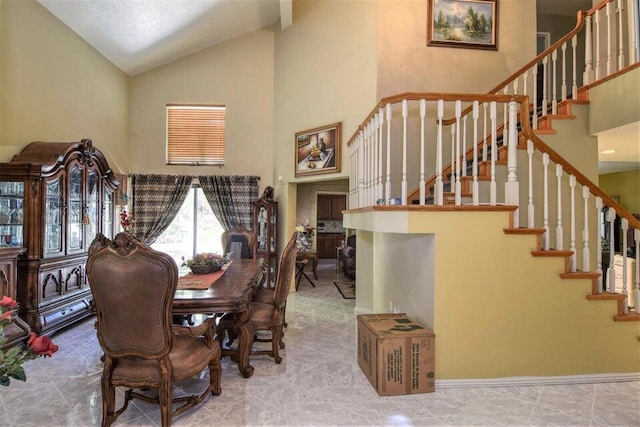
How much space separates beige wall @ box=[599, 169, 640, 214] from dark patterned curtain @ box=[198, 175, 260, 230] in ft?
21.7

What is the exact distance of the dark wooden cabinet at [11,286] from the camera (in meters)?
3.03

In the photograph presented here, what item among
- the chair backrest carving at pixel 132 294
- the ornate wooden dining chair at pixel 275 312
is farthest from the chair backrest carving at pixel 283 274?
the chair backrest carving at pixel 132 294

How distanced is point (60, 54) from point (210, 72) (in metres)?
2.47

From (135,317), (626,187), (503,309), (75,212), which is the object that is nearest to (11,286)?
(75,212)

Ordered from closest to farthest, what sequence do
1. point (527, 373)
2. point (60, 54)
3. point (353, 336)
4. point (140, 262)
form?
point (140, 262) < point (527, 373) < point (353, 336) < point (60, 54)

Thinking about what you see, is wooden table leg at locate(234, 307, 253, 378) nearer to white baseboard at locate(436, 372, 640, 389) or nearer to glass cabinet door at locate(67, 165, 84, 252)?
white baseboard at locate(436, 372, 640, 389)

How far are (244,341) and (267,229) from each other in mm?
3306

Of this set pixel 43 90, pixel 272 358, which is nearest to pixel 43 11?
pixel 43 90

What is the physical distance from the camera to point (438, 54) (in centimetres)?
480

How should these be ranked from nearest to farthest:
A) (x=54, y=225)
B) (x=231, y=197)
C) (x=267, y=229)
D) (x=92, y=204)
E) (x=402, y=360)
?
(x=402, y=360), (x=54, y=225), (x=92, y=204), (x=267, y=229), (x=231, y=197)

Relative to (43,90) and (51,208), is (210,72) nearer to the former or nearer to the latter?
(43,90)

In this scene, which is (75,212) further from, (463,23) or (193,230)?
(463,23)

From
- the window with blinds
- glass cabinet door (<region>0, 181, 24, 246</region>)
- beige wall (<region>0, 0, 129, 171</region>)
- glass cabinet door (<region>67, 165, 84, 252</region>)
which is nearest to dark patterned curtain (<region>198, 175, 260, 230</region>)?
the window with blinds

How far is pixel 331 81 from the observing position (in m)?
5.27
